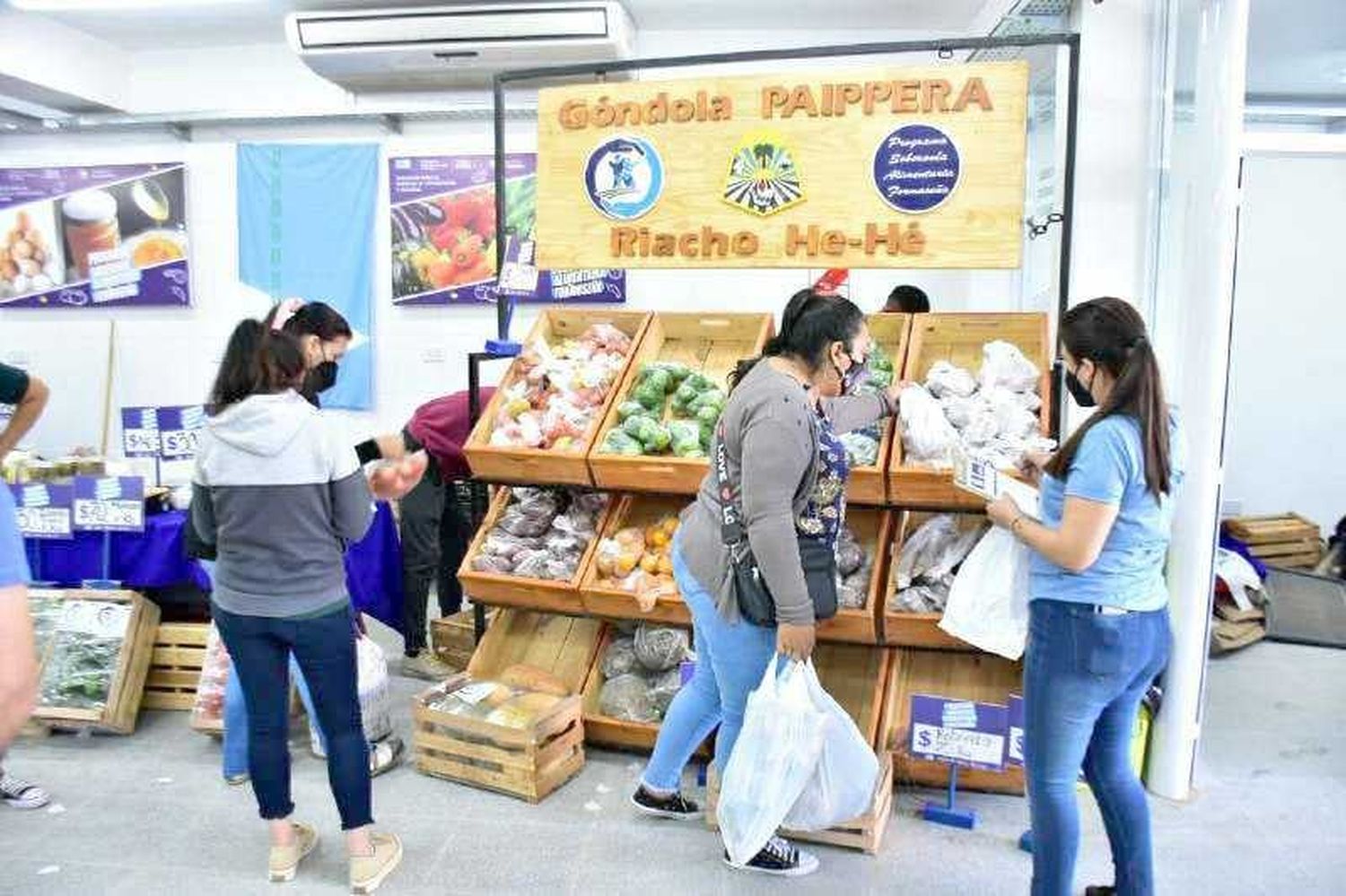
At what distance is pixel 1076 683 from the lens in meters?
2.14

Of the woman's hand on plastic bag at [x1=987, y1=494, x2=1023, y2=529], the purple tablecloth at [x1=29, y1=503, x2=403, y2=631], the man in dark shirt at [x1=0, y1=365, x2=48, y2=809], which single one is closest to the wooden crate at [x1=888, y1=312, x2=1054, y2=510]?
the woman's hand on plastic bag at [x1=987, y1=494, x2=1023, y2=529]

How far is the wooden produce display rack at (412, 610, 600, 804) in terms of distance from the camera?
10.5ft

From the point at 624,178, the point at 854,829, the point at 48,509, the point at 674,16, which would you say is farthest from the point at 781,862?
the point at 674,16

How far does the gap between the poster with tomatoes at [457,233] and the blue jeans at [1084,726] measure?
181 inches

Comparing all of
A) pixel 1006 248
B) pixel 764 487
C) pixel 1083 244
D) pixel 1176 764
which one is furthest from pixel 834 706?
pixel 1083 244

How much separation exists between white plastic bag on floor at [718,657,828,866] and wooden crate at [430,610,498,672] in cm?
198

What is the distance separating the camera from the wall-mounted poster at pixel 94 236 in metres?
6.79

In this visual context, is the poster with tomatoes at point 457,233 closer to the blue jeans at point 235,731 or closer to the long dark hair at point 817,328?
the blue jeans at point 235,731

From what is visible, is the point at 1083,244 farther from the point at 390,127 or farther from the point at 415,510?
the point at 390,127

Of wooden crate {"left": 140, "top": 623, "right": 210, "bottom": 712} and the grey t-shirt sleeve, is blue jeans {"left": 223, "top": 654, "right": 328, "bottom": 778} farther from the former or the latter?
the grey t-shirt sleeve

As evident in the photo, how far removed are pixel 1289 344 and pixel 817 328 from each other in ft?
18.5

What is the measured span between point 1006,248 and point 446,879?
259cm

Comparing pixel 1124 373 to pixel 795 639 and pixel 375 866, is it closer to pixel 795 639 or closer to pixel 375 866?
pixel 795 639

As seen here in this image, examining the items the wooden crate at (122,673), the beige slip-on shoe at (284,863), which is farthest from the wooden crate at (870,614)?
the wooden crate at (122,673)
